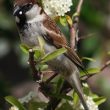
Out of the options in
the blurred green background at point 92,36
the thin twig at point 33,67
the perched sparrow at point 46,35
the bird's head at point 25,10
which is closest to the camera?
the thin twig at point 33,67

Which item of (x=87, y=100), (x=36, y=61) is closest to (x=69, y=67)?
(x=87, y=100)

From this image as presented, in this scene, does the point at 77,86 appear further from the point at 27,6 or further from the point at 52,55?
the point at 27,6

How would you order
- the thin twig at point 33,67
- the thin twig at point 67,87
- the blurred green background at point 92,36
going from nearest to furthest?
the thin twig at point 33,67
the thin twig at point 67,87
the blurred green background at point 92,36

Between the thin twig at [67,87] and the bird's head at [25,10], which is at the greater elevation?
the bird's head at [25,10]

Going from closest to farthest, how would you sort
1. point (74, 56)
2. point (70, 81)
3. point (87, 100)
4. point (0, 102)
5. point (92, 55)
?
point (87, 100), point (70, 81), point (74, 56), point (0, 102), point (92, 55)

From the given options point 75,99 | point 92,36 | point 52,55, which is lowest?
point 92,36

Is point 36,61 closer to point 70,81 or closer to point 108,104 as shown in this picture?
point 70,81

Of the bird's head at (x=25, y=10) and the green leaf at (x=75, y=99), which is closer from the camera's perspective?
the green leaf at (x=75, y=99)

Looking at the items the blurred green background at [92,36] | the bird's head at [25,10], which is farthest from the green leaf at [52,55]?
the blurred green background at [92,36]

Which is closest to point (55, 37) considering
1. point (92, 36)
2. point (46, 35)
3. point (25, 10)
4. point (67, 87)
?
point (46, 35)

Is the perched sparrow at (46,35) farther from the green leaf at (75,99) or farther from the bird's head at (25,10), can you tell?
the green leaf at (75,99)

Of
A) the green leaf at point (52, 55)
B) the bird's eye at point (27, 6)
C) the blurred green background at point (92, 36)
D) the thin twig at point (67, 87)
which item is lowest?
the blurred green background at point (92, 36)
